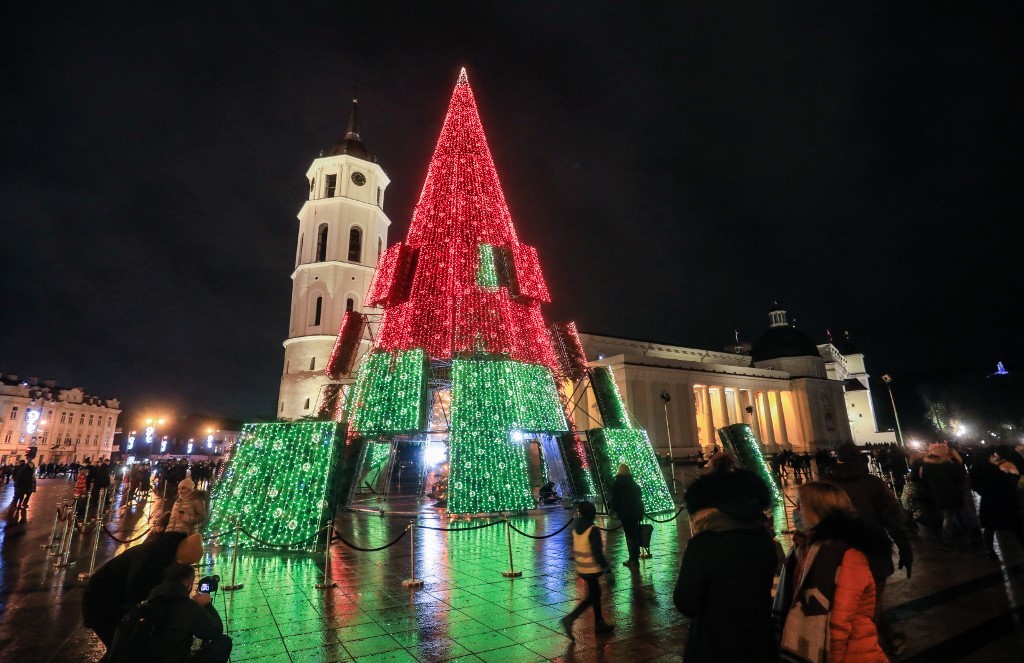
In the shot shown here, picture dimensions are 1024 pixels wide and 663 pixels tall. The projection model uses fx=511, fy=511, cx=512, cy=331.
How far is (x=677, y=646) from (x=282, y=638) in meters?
4.01

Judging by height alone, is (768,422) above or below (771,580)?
above

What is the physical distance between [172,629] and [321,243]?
131ft

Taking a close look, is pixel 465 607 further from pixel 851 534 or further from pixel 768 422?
pixel 768 422

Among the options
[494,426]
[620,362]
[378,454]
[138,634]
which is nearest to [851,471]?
[138,634]

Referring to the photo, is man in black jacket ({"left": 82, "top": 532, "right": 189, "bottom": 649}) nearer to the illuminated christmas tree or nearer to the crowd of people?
the crowd of people

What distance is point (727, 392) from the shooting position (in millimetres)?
54094

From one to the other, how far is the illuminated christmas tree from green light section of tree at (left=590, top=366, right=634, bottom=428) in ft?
2.38

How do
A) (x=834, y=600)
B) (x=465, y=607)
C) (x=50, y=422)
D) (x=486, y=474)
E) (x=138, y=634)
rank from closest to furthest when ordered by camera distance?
(x=834, y=600), (x=138, y=634), (x=465, y=607), (x=486, y=474), (x=50, y=422)

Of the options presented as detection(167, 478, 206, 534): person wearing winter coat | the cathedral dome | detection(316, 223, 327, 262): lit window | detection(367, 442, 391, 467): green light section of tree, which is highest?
detection(316, 223, 327, 262): lit window

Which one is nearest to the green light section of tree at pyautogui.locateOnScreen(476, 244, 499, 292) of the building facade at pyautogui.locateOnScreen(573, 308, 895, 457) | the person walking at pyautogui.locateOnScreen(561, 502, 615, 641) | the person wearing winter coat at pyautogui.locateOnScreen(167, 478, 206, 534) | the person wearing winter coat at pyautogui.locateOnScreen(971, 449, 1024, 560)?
the person wearing winter coat at pyautogui.locateOnScreen(167, 478, 206, 534)

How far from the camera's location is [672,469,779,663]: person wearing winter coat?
8.57ft

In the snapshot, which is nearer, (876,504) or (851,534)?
(851,534)

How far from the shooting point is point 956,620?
5.50 metres

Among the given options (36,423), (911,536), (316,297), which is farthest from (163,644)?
(36,423)
